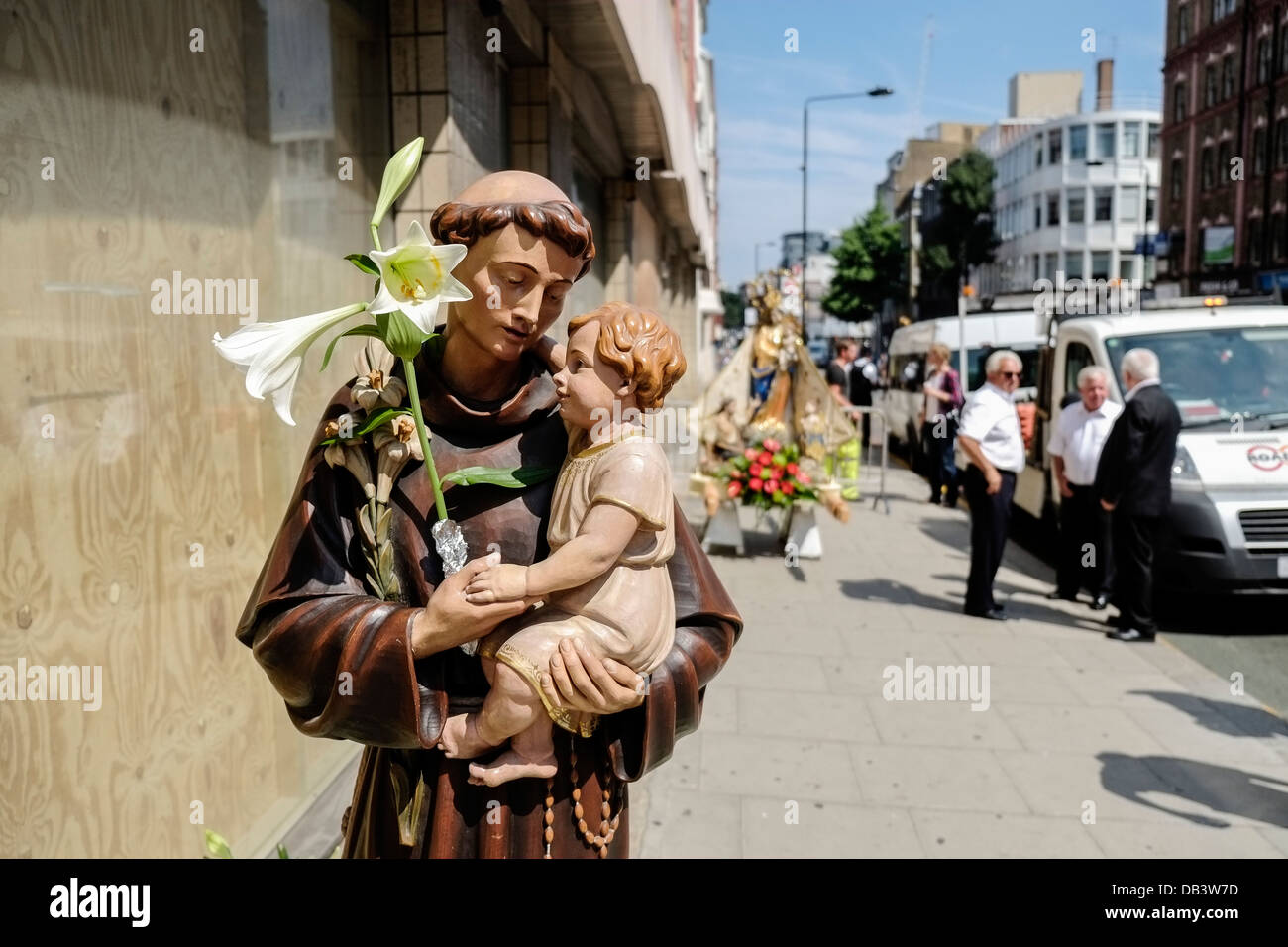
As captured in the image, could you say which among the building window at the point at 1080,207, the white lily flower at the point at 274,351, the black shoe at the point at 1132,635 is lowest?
the black shoe at the point at 1132,635

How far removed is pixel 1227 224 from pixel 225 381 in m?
43.7

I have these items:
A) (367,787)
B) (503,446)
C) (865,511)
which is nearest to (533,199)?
(503,446)

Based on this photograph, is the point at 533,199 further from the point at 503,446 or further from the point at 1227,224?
the point at 1227,224

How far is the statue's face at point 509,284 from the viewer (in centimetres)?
185

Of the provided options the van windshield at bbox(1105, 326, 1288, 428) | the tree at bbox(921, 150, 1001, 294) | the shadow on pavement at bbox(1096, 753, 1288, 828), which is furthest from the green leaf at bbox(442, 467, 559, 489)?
the tree at bbox(921, 150, 1001, 294)

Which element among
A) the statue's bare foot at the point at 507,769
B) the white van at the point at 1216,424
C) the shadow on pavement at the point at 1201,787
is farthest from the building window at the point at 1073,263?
the statue's bare foot at the point at 507,769

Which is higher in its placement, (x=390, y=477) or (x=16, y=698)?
(x=390, y=477)

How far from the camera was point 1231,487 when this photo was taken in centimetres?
749

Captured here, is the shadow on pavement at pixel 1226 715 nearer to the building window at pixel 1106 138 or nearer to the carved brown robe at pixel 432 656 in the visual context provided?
the carved brown robe at pixel 432 656

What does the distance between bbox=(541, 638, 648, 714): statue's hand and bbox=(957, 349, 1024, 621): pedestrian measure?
624cm

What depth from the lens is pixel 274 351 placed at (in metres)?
1.68

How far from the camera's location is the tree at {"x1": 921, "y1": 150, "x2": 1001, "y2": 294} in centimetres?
5894

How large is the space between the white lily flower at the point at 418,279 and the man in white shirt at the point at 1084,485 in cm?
708

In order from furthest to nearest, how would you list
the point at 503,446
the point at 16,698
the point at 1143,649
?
the point at 1143,649 → the point at 16,698 → the point at 503,446
